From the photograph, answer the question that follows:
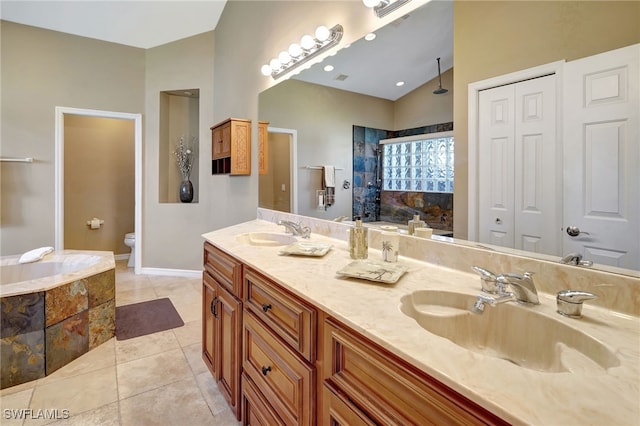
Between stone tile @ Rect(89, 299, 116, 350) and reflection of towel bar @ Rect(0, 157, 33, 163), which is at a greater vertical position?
reflection of towel bar @ Rect(0, 157, 33, 163)

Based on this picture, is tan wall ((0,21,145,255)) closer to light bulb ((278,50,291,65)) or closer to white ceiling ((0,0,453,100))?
white ceiling ((0,0,453,100))

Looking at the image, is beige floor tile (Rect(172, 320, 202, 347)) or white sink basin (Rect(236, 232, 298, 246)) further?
beige floor tile (Rect(172, 320, 202, 347))

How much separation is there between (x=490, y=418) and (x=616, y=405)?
0.18 meters

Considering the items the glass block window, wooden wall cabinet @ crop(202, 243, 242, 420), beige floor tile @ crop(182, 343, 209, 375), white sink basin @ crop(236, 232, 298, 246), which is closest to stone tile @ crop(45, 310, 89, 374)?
beige floor tile @ crop(182, 343, 209, 375)

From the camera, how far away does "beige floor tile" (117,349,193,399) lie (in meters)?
1.83

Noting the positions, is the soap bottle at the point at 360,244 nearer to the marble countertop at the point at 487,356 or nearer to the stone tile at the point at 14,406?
the marble countertop at the point at 487,356

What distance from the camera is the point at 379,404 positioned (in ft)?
2.27

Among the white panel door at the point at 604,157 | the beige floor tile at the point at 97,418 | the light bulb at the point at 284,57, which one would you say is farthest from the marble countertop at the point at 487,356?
the light bulb at the point at 284,57

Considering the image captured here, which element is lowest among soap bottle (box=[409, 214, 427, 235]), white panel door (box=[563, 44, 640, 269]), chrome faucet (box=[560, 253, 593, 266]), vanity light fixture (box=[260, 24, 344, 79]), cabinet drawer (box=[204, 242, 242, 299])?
cabinet drawer (box=[204, 242, 242, 299])

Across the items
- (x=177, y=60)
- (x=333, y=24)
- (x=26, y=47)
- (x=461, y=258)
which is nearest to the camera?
(x=461, y=258)

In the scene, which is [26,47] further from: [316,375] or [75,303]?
[316,375]

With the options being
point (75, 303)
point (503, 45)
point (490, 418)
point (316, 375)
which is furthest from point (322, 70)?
point (75, 303)

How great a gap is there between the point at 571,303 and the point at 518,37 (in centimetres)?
85

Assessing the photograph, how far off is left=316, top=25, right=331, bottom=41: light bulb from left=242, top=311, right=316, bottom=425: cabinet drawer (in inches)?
67.9
